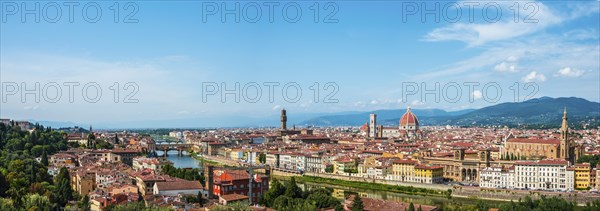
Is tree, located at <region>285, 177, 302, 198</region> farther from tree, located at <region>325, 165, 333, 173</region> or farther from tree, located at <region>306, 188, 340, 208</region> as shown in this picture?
tree, located at <region>325, 165, 333, 173</region>

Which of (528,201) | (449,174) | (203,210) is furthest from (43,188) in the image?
(449,174)

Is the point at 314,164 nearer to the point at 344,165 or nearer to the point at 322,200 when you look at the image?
the point at 344,165

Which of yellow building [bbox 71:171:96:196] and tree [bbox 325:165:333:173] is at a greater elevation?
yellow building [bbox 71:171:96:196]

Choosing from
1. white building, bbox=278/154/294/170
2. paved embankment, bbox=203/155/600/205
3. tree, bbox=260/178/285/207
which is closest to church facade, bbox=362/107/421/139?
white building, bbox=278/154/294/170

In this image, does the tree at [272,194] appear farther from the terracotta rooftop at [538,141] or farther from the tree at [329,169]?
the terracotta rooftop at [538,141]

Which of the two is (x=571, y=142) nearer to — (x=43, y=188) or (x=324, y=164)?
(x=324, y=164)

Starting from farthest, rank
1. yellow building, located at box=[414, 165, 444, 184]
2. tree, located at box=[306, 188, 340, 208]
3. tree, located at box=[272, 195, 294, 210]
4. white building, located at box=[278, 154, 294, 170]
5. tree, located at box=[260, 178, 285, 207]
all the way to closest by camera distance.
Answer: white building, located at box=[278, 154, 294, 170]
yellow building, located at box=[414, 165, 444, 184]
tree, located at box=[260, 178, 285, 207]
tree, located at box=[306, 188, 340, 208]
tree, located at box=[272, 195, 294, 210]
